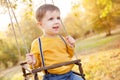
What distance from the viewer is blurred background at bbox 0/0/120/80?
6105 mm

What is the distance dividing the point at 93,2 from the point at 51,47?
7.02 meters

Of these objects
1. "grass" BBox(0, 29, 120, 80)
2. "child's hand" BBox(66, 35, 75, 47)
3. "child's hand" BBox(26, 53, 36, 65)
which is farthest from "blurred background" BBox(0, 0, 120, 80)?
"child's hand" BBox(26, 53, 36, 65)

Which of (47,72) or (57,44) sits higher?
(57,44)

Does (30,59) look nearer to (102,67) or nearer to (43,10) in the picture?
(43,10)

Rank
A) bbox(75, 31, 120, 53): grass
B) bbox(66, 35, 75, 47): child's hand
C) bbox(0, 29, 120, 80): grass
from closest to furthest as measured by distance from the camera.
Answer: bbox(66, 35, 75, 47): child's hand < bbox(0, 29, 120, 80): grass < bbox(75, 31, 120, 53): grass

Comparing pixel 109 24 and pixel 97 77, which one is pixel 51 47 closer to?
pixel 97 77

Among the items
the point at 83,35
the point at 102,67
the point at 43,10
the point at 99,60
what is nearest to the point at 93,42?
the point at 83,35

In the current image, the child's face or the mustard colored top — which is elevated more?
the child's face

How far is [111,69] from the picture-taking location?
6.05 m

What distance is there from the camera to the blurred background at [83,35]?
6.11 m

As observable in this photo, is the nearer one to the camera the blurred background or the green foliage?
the green foliage

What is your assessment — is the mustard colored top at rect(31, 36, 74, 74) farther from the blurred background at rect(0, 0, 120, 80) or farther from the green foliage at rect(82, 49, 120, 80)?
the green foliage at rect(82, 49, 120, 80)

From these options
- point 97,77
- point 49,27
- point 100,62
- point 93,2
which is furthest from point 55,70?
point 93,2

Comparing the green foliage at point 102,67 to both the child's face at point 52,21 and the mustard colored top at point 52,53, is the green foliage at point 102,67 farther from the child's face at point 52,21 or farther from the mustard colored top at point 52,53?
the child's face at point 52,21
